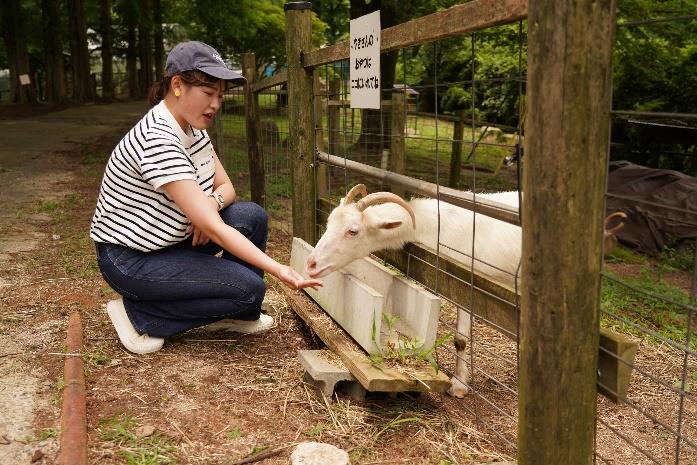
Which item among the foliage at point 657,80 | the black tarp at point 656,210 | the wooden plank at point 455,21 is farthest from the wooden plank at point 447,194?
the foliage at point 657,80

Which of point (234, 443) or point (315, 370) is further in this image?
point (315, 370)

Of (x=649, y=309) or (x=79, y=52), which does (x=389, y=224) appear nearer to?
(x=649, y=309)

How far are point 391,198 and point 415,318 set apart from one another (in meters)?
0.78

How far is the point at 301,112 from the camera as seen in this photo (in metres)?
4.85

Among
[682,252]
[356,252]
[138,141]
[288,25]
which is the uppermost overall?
[288,25]

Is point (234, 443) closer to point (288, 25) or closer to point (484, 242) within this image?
point (484, 242)

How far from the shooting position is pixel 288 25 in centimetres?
487

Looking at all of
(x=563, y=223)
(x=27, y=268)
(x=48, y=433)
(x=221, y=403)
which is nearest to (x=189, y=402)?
(x=221, y=403)

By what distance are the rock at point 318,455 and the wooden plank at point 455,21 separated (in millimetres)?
1669

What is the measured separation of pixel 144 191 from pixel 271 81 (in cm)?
314

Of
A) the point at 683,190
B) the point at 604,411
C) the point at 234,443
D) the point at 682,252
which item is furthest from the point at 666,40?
the point at 234,443

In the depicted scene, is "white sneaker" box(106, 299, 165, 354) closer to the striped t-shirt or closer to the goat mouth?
the striped t-shirt

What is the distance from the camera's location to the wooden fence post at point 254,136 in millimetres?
7832

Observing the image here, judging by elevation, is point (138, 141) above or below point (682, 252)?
above
